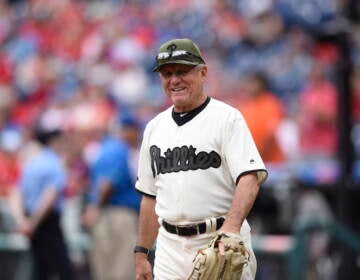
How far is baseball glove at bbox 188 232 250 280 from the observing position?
5781 millimetres

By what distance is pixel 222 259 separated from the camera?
19.1 ft

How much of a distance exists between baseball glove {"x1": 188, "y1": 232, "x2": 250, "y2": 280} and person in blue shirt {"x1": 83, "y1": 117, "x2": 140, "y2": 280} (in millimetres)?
4831

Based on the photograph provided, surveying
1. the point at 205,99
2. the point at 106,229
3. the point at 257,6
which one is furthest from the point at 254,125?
the point at 205,99

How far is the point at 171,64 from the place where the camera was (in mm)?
6188

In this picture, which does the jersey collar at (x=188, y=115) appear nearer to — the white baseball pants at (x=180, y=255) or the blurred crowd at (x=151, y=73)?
the white baseball pants at (x=180, y=255)

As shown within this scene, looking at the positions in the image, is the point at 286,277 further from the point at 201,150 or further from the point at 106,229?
the point at 201,150

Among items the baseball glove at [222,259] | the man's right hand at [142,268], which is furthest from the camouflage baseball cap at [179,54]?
the man's right hand at [142,268]

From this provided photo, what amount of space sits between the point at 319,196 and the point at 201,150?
534 cm

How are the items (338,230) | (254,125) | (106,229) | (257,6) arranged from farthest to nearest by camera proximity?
1. (257,6)
2. (254,125)
3. (106,229)
4. (338,230)

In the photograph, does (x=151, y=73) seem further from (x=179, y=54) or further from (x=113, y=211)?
(x=179, y=54)

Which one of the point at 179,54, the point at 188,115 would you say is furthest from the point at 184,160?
the point at 179,54

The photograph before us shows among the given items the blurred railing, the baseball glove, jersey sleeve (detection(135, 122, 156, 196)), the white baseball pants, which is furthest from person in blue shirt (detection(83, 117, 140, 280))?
the baseball glove

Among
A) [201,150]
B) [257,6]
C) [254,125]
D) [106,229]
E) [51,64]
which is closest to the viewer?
[201,150]

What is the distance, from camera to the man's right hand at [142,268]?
6.43 meters
